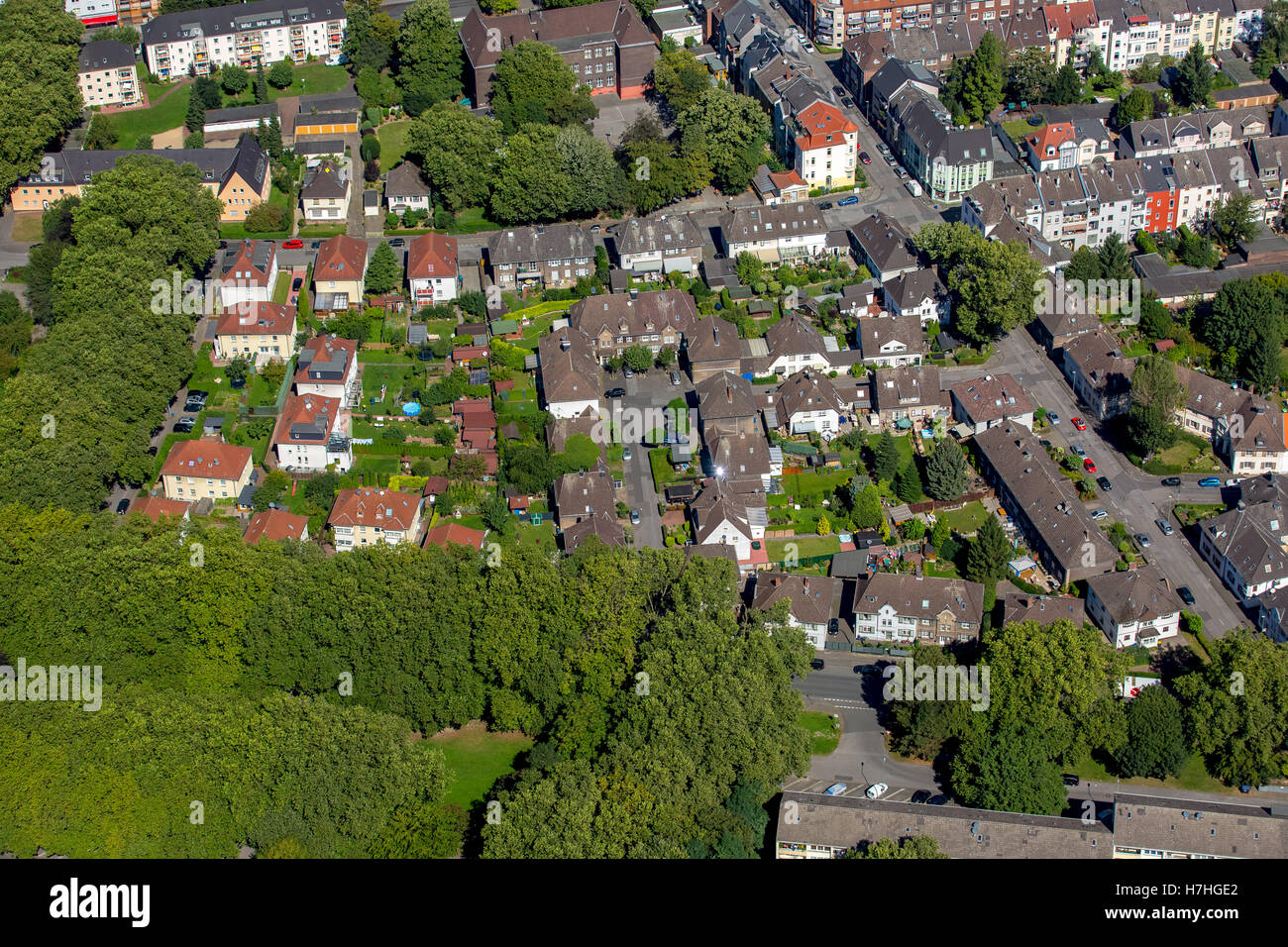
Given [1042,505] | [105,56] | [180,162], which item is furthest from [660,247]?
[105,56]

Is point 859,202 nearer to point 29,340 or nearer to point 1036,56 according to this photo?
point 1036,56

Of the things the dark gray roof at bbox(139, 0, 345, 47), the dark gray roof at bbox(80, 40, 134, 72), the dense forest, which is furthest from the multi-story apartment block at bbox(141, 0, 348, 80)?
the dense forest

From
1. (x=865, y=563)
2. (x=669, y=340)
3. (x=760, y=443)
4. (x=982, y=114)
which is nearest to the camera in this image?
(x=865, y=563)

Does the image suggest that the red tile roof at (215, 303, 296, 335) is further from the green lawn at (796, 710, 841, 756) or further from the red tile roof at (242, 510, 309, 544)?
the green lawn at (796, 710, 841, 756)

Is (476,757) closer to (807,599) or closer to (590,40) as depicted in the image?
(807,599)

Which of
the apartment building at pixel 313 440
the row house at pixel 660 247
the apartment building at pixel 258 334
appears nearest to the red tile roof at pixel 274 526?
the apartment building at pixel 313 440

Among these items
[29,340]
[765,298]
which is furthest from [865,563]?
[29,340]

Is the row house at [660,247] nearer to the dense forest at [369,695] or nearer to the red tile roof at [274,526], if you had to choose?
the red tile roof at [274,526]

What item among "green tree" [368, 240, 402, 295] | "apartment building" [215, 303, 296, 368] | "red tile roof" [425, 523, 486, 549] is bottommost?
"red tile roof" [425, 523, 486, 549]
